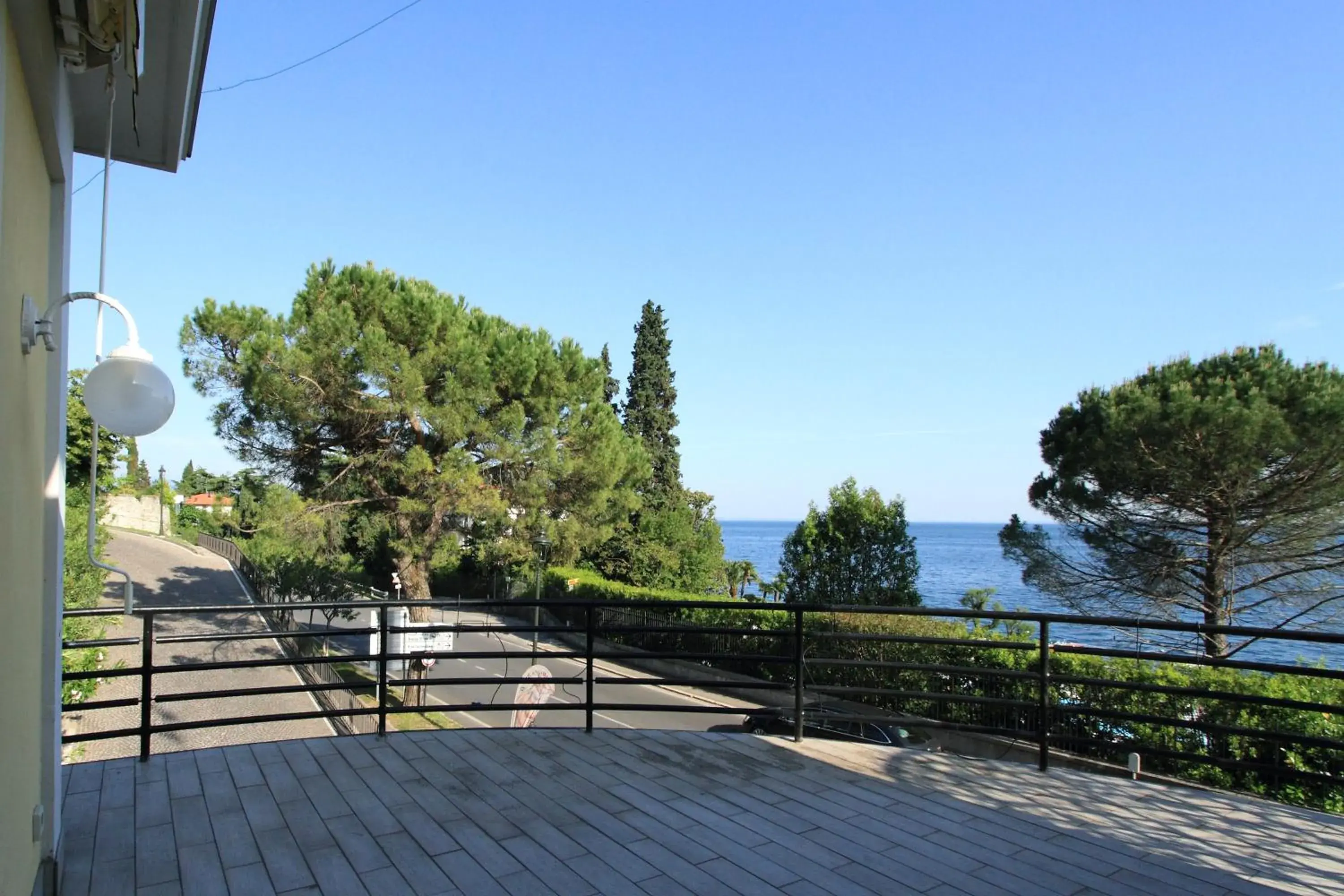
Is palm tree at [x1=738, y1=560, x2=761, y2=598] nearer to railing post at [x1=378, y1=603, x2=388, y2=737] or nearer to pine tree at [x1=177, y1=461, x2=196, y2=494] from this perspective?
railing post at [x1=378, y1=603, x2=388, y2=737]

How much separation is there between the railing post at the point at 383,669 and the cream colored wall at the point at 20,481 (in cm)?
153

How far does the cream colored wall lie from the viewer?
1.74 m

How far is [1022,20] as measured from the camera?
659 centimetres

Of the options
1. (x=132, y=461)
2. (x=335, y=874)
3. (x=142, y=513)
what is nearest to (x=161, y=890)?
(x=335, y=874)

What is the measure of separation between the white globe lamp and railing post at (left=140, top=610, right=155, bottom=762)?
5.52ft

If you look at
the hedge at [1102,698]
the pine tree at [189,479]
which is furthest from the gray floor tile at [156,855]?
the pine tree at [189,479]

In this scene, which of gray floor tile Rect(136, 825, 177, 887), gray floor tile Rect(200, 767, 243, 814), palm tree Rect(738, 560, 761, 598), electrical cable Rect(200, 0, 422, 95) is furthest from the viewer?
palm tree Rect(738, 560, 761, 598)

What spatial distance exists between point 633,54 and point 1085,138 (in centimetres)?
478

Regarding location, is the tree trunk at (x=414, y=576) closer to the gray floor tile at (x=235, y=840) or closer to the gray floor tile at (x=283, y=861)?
the gray floor tile at (x=235, y=840)

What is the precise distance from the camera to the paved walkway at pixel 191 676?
12.7 meters

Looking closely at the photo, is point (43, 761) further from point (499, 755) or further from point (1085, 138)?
point (1085, 138)

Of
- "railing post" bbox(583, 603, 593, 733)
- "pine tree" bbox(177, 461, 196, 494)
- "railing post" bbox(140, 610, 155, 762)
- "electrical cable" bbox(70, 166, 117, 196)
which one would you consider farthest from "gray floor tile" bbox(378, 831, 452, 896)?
"pine tree" bbox(177, 461, 196, 494)

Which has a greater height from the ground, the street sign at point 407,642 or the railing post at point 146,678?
the railing post at point 146,678

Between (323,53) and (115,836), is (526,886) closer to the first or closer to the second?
(115,836)
